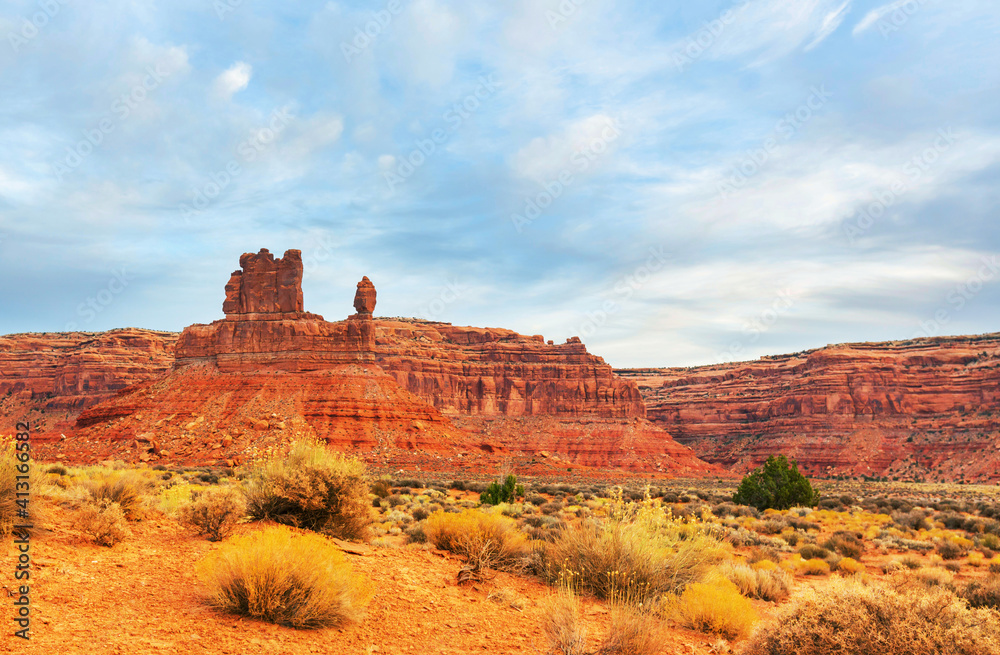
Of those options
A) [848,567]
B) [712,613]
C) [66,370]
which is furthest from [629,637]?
[66,370]

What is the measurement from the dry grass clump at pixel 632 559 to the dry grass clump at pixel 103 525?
6242 millimetres

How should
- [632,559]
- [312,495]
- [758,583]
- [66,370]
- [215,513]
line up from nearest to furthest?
[632,559] → [215,513] → [312,495] → [758,583] → [66,370]

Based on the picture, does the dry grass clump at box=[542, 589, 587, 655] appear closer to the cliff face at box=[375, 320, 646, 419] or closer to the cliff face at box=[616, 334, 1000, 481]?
the cliff face at box=[616, 334, 1000, 481]

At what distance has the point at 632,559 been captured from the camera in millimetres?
8852

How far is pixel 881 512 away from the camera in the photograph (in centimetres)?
2747

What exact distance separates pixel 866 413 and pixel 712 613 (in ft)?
357

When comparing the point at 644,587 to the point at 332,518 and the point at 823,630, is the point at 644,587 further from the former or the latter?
the point at 332,518

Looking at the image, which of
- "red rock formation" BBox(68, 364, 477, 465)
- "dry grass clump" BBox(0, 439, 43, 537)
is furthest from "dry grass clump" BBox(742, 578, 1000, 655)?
"red rock formation" BBox(68, 364, 477, 465)

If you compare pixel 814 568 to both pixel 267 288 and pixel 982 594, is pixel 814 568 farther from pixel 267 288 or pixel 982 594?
pixel 267 288

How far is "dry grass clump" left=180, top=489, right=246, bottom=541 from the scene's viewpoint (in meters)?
10.0

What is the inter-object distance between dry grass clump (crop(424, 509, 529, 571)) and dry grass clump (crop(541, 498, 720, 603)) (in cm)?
100

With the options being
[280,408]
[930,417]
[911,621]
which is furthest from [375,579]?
[930,417]

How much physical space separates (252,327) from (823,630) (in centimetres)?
7346

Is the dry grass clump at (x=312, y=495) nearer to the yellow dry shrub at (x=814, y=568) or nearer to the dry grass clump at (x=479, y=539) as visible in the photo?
the dry grass clump at (x=479, y=539)
